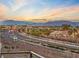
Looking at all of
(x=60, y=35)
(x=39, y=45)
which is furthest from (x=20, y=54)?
(x=60, y=35)

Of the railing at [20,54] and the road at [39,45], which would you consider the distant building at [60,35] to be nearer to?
the road at [39,45]

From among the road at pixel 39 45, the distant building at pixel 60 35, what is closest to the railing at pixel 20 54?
the road at pixel 39 45

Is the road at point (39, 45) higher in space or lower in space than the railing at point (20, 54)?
higher

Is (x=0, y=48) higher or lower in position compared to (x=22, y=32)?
lower

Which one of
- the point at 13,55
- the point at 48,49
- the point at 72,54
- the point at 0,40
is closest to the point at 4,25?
the point at 0,40

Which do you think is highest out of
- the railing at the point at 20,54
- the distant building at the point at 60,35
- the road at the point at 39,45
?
the distant building at the point at 60,35

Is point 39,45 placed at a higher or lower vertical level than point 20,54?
higher

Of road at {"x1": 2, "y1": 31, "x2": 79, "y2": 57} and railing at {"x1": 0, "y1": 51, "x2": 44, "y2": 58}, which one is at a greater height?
road at {"x1": 2, "y1": 31, "x2": 79, "y2": 57}

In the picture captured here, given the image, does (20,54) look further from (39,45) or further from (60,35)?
(60,35)

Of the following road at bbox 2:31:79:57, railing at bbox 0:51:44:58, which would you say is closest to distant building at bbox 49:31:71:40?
road at bbox 2:31:79:57

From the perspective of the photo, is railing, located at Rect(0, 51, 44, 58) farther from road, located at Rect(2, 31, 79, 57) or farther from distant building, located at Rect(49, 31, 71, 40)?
distant building, located at Rect(49, 31, 71, 40)

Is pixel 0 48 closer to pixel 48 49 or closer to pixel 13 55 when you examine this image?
pixel 13 55

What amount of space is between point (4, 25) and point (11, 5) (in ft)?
0.94

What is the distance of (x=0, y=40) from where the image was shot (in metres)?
2.31
